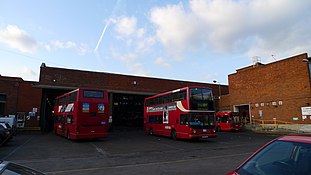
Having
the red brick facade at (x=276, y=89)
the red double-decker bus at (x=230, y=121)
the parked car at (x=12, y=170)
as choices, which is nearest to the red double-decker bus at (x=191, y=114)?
the red double-decker bus at (x=230, y=121)

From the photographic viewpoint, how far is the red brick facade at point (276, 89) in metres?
28.0

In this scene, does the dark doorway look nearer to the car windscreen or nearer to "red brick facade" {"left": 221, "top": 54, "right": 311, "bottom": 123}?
"red brick facade" {"left": 221, "top": 54, "right": 311, "bottom": 123}

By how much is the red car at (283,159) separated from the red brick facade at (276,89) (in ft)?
91.8

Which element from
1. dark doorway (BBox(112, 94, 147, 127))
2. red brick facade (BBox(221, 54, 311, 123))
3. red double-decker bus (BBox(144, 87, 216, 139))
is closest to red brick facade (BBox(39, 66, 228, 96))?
red brick facade (BBox(221, 54, 311, 123))

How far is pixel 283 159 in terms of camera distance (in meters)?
3.23

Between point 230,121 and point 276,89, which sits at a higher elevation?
point 276,89

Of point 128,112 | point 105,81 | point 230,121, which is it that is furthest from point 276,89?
point 128,112

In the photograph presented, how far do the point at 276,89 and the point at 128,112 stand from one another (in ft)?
102

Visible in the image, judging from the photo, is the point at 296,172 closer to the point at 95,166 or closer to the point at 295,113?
the point at 95,166

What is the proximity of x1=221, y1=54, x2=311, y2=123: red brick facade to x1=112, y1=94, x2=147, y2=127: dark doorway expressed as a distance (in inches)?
808

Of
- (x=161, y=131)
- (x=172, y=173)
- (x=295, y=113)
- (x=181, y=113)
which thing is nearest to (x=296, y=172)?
(x=172, y=173)

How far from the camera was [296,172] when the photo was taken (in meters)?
2.84

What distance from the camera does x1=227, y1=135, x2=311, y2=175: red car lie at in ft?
9.55

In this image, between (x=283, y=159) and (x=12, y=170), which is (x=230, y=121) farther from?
(x=12, y=170)
